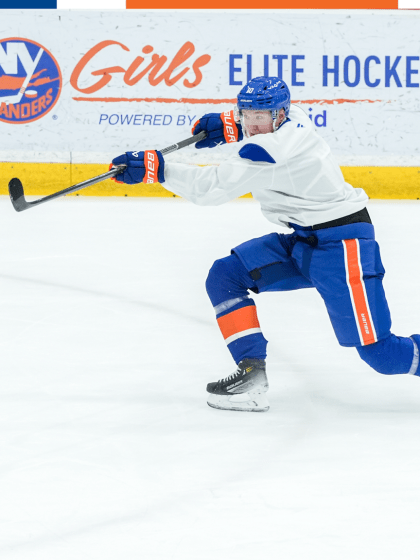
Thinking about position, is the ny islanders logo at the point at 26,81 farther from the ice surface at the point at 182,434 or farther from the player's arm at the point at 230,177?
the player's arm at the point at 230,177

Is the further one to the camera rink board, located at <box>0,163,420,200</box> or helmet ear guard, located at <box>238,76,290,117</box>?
rink board, located at <box>0,163,420,200</box>

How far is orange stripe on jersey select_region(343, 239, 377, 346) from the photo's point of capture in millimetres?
2152

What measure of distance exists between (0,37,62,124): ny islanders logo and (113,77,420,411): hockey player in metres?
4.93

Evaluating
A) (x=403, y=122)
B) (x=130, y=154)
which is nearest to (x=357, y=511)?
(x=130, y=154)

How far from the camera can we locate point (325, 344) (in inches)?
116

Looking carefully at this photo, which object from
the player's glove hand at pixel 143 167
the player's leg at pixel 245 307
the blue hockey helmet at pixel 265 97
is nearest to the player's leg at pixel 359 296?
the player's leg at pixel 245 307

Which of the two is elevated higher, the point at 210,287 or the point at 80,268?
the point at 210,287

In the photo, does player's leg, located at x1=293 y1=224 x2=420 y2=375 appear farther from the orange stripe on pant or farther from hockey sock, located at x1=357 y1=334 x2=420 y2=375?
the orange stripe on pant

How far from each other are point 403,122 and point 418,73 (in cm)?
41

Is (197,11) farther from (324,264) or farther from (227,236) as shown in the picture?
(324,264)

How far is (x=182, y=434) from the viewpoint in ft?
6.81

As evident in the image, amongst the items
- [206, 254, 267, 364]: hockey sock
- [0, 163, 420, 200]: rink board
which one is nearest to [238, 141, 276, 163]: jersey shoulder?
[206, 254, 267, 364]: hockey sock

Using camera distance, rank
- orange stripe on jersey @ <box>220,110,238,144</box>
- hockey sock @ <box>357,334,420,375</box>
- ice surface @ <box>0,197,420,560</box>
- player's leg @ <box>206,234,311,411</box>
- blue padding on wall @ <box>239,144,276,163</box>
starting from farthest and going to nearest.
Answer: orange stripe on jersey @ <box>220,110,238,144</box>, player's leg @ <box>206,234,311,411</box>, hockey sock @ <box>357,334,420,375</box>, blue padding on wall @ <box>239,144,276,163</box>, ice surface @ <box>0,197,420,560</box>

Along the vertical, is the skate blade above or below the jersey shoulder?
below
